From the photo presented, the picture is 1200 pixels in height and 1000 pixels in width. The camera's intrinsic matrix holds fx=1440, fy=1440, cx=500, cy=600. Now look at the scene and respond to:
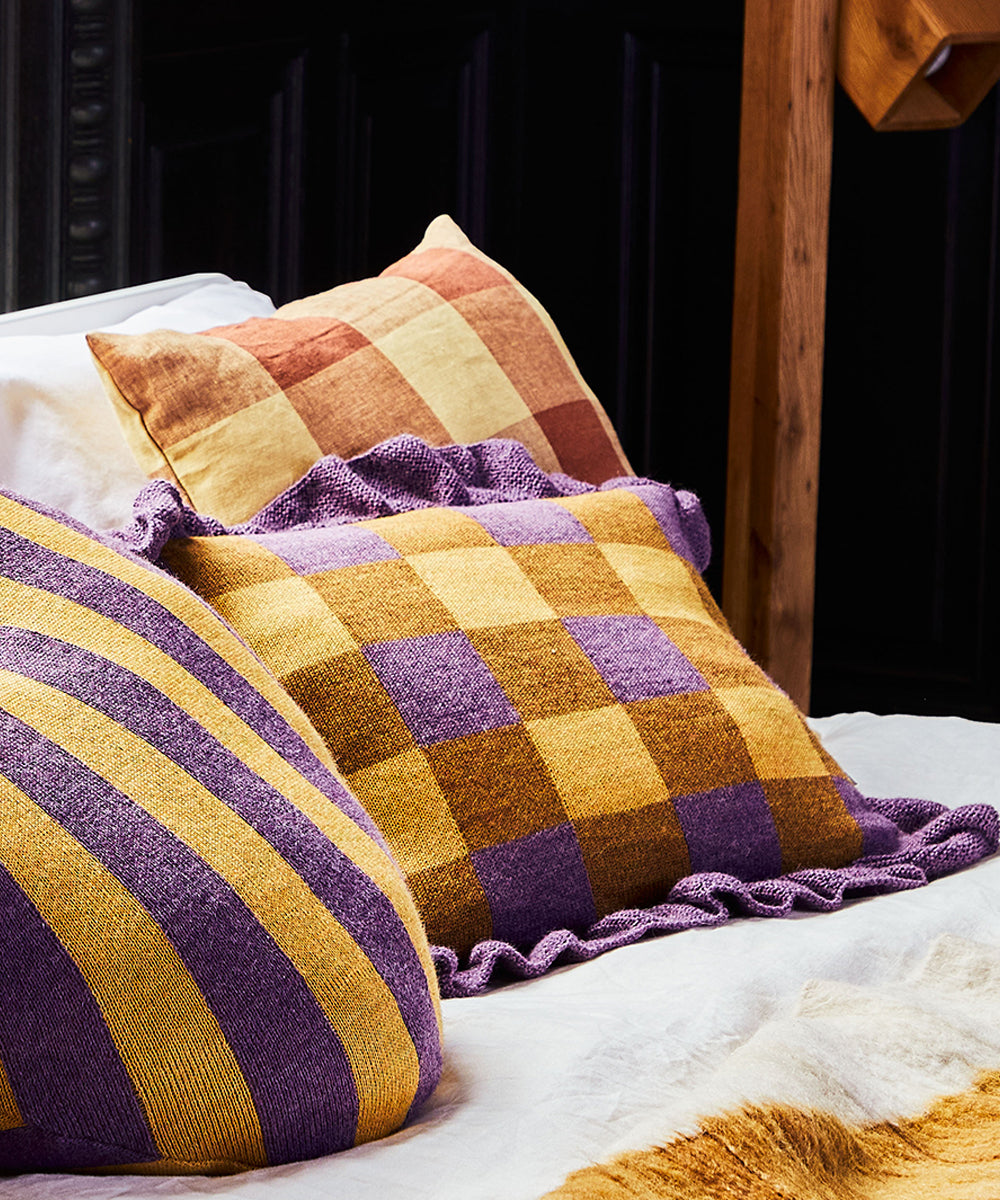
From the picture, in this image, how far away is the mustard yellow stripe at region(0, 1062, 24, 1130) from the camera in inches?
20.5

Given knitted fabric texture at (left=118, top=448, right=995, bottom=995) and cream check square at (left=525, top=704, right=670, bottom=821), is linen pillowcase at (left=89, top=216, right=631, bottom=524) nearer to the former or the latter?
knitted fabric texture at (left=118, top=448, right=995, bottom=995)

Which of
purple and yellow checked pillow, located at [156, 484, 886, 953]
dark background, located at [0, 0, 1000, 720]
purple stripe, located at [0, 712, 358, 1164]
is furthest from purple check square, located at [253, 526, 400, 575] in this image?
dark background, located at [0, 0, 1000, 720]

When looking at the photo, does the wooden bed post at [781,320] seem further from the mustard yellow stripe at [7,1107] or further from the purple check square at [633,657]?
the mustard yellow stripe at [7,1107]

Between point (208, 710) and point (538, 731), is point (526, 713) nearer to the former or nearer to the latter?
point (538, 731)

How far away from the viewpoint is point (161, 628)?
0.67 m

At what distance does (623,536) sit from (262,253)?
1.10m

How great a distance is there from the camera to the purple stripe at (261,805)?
604 millimetres

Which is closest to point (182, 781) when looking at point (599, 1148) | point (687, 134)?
point (599, 1148)

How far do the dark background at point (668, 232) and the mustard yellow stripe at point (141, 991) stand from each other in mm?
1495

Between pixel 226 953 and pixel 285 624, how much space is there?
0.34 metres

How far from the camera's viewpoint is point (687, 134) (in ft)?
8.27

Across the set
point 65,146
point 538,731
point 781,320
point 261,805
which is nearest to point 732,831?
point 538,731

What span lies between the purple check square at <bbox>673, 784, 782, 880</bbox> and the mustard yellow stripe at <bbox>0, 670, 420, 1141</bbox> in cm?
37

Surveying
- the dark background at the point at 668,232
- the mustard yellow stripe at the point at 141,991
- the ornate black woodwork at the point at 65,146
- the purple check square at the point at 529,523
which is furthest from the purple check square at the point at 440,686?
the dark background at the point at 668,232
